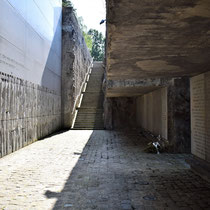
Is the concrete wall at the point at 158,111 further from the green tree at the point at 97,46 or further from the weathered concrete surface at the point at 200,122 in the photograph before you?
the green tree at the point at 97,46

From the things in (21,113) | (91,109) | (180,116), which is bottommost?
(180,116)

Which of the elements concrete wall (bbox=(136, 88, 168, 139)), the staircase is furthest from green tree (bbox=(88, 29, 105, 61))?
concrete wall (bbox=(136, 88, 168, 139))

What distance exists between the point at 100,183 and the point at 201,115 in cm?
320

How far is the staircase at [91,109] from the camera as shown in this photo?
15.3m

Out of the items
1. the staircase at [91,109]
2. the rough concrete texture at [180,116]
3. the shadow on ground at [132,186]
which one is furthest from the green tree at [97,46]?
the shadow on ground at [132,186]

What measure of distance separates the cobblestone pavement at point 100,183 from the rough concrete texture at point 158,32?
7.87ft

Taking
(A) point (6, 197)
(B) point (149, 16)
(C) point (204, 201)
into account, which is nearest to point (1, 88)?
(A) point (6, 197)

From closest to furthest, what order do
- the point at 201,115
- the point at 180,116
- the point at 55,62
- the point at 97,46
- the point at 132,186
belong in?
the point at 132,186, the point at 201,115, the point at 180,116, the point at 55,62, the point at 97,46

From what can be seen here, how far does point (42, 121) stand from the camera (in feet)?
35.6

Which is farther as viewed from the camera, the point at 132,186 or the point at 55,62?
the point at 55,62

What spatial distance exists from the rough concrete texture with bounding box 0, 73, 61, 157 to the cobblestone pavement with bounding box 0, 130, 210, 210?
0.87 m

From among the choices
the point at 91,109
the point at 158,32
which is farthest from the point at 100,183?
the point at 91,109

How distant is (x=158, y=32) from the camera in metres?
2.90

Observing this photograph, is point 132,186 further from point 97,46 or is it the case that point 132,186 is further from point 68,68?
point 97,46
